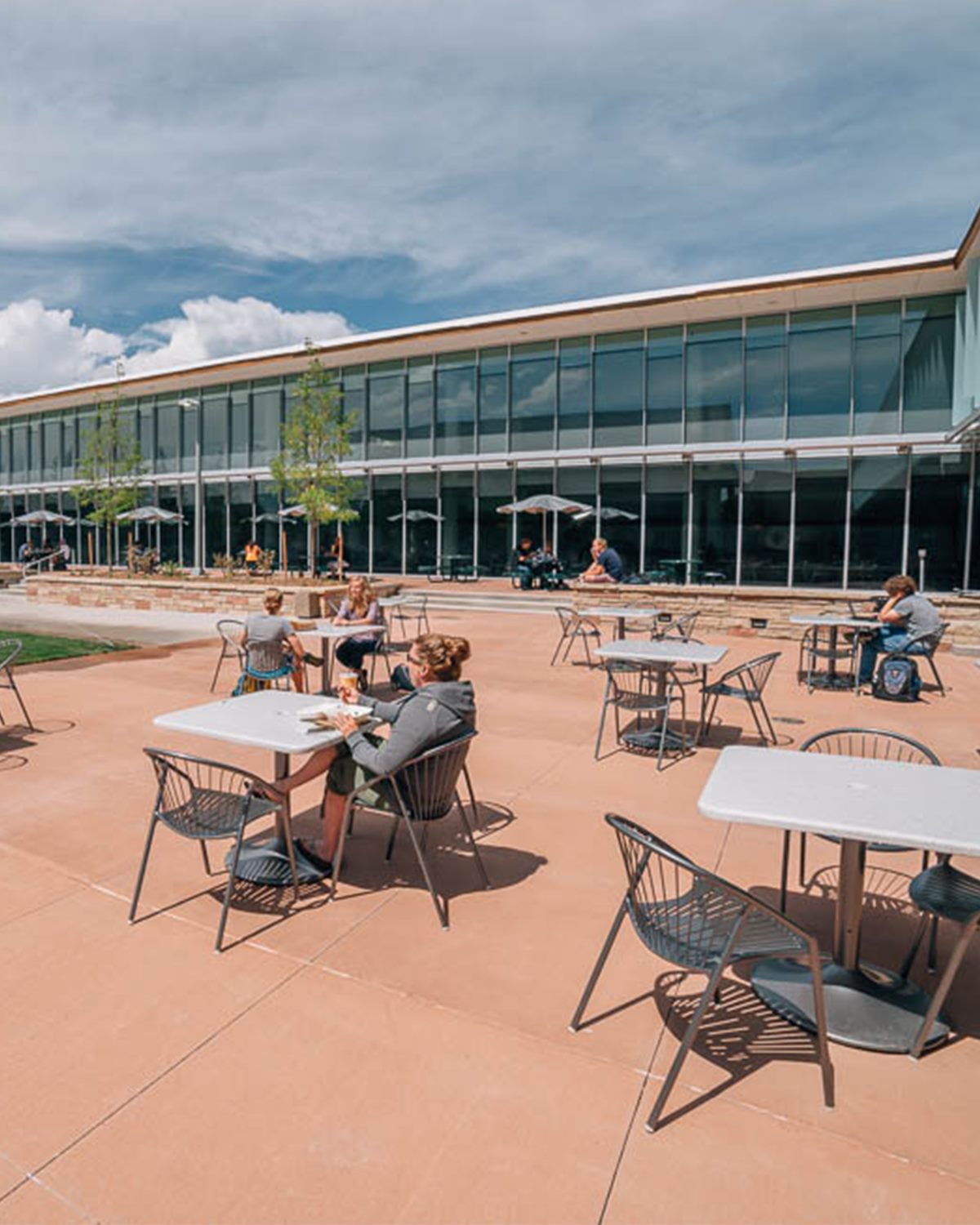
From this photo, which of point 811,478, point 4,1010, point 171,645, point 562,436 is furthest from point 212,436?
point 4,1010

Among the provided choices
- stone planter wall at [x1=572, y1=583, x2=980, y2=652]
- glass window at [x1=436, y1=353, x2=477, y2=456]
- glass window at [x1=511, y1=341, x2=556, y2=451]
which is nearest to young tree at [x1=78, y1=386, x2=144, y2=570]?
glass window at [x1=436, y1=353, x2=477, y2=456]

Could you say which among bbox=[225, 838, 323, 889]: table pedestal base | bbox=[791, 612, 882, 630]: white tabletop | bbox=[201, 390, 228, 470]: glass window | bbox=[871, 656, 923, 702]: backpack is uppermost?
bbox=[201, 390, 228, 470]: glass window

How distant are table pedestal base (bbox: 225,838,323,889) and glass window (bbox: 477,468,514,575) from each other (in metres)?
19.3

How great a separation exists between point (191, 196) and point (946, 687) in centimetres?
1493

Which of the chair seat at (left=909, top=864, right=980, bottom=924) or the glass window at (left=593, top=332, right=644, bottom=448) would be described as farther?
the glass window at (left=593, top=332, right=644, bottom=448)

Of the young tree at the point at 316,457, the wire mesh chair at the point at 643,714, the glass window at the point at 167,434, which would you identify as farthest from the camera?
the glass window at the point at 167,434

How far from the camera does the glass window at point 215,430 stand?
28016 millimetres

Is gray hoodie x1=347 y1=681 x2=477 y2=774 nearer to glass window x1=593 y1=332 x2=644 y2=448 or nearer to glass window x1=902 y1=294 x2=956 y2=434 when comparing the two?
glass window x1=902 y1=294 x2=956 y2=434

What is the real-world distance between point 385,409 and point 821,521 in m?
13.2

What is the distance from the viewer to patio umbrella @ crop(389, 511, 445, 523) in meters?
23.8

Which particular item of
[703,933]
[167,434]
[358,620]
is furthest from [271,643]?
[167,434]

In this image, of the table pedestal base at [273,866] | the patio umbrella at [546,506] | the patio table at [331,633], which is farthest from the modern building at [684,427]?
the table pedestal base at [273,866]

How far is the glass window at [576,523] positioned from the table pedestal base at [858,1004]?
1884cm

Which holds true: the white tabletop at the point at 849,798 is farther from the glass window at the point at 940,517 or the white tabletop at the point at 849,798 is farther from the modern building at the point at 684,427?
the glass window at the point at 940,517
